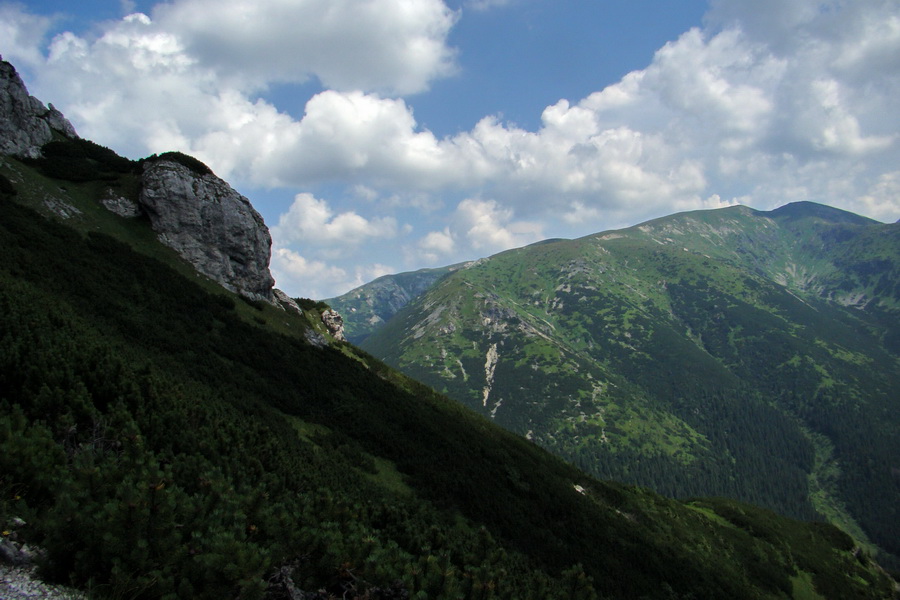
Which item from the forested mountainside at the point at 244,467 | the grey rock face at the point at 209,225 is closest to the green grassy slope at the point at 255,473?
the forested mountainside at the point at 244,467

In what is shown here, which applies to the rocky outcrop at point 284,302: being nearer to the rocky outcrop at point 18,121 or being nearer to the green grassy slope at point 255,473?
Answer: the green grassy slope at point 255,473

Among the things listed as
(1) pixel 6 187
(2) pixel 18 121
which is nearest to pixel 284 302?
(1) pixel 6 187

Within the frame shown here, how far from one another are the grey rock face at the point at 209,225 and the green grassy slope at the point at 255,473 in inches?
157

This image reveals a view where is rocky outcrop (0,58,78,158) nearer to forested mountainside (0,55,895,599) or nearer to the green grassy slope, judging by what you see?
forested mountainside (0,55,895,599)

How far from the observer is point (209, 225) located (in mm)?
49719

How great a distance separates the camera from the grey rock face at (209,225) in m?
46.0

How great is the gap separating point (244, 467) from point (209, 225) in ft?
136

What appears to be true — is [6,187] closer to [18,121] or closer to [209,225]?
[18,121]

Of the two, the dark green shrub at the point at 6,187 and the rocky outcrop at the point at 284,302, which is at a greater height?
the dark green shrub at the point at 6,187

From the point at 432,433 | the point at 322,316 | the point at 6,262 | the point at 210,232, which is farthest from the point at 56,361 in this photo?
the point at 322,316

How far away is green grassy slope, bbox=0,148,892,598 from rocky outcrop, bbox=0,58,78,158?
5.22 metres

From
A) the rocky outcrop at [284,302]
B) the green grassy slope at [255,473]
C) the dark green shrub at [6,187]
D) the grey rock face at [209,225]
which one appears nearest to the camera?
the green grassy slope at [255,473]

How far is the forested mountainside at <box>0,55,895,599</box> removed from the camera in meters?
7.51

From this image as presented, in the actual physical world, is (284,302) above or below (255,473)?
above
